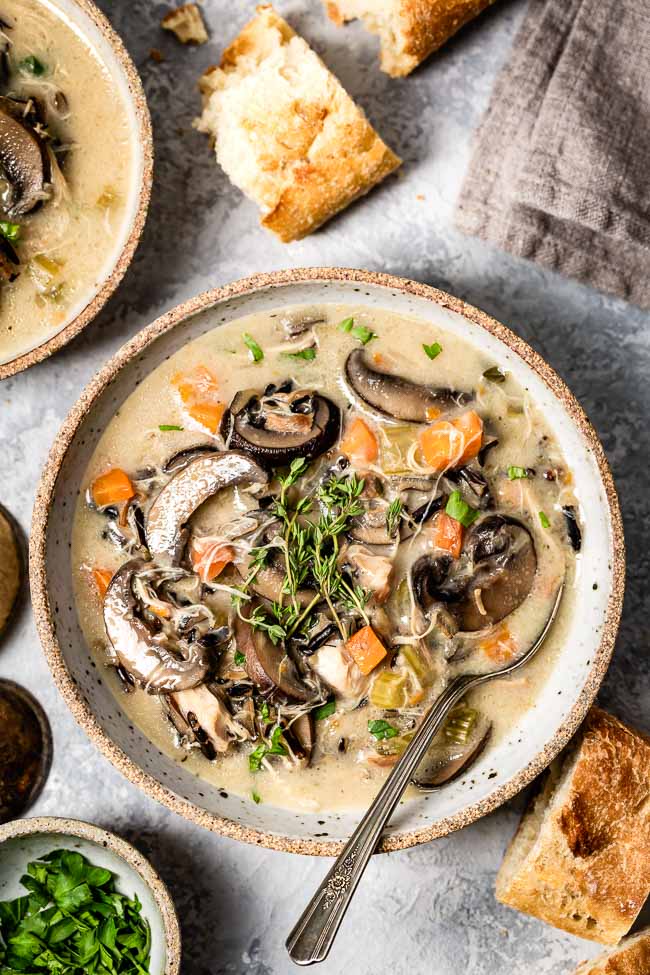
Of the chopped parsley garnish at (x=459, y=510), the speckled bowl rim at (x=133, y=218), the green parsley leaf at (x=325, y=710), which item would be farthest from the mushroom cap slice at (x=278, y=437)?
the green parsley leaf at (x=325, y=710)

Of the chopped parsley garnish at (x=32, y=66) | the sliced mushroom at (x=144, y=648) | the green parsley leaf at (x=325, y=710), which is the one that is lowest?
the green parsley leaf at (x=325, y=710)

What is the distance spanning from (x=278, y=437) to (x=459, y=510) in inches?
25.5

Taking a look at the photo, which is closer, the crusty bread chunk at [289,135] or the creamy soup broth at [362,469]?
the creamy soup broth at [362,469]

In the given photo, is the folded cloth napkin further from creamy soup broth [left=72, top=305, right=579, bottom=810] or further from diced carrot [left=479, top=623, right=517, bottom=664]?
diced carrot [left=479, top=623, right=517, bottom=664]

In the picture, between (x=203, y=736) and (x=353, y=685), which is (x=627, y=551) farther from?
(x=203, y=736)

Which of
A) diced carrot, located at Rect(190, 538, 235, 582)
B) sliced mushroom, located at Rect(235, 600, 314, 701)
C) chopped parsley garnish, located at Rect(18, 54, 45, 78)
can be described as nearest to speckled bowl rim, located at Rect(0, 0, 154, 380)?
chopped parsley garnish, located at Rect(18, 54, 45, 78)

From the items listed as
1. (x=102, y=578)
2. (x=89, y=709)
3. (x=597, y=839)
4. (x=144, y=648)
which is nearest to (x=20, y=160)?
(x=102, y=578)

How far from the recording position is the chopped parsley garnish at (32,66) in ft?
11.0

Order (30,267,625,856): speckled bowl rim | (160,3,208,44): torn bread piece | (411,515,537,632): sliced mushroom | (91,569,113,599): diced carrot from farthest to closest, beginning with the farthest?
(160,3,208,44): torn bread piece → (91,569,113,599): diced carrot → (411,515,537,632): sliced mushroom → (30,267,625,856): speckled bowl rim

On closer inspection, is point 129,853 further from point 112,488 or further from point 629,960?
point 629,960

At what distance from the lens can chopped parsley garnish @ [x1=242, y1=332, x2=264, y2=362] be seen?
3.23 metres

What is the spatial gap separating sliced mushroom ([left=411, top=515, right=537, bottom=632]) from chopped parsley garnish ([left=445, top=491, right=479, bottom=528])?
0.05 m

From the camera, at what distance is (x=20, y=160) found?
10.6ft

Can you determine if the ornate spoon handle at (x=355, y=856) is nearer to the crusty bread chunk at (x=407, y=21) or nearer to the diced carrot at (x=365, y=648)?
the diced carrot at (x=365, y=648)
